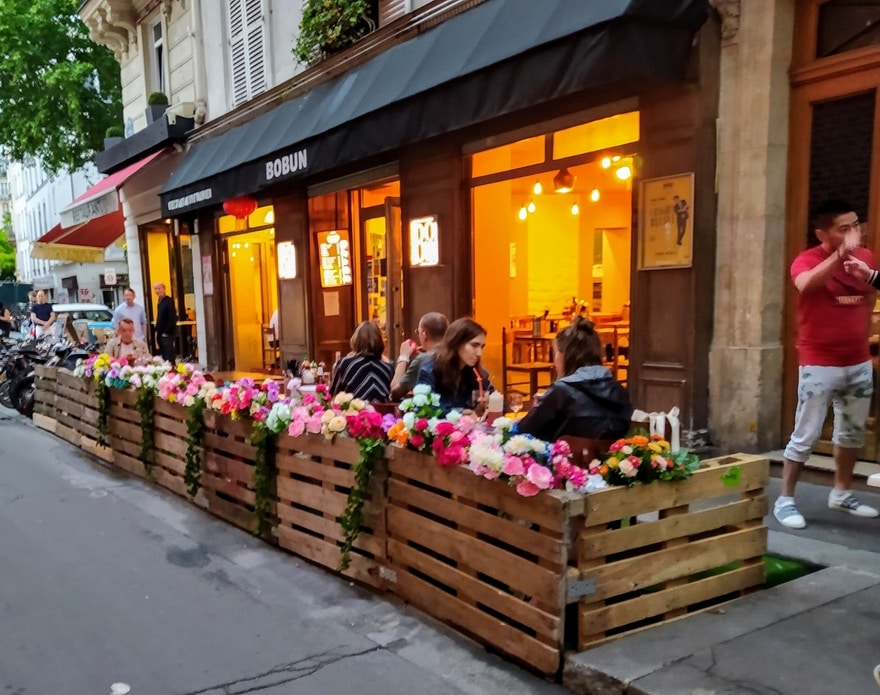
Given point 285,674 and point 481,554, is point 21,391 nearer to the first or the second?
point 285,674

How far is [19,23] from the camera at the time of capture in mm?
18672

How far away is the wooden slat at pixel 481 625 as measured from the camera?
3242 mm

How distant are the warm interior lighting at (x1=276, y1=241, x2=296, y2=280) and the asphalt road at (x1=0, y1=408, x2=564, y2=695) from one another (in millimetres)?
6320

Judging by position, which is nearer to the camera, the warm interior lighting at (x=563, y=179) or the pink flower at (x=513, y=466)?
the pink flower at (x=513, y=466)

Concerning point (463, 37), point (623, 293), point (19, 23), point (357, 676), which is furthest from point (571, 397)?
point (19, 23)

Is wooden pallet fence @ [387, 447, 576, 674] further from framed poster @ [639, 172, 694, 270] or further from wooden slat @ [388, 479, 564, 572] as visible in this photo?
framed poster @ [639, 172, 694, 270]

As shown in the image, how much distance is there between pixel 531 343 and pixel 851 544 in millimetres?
5300

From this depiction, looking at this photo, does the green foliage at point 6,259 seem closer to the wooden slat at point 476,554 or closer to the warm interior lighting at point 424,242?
the warm interior lighting at point 424,242

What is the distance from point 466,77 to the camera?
22.3ft

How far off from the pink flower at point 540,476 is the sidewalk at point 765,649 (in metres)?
0.77

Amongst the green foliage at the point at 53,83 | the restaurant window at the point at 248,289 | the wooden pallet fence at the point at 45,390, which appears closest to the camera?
the wooden pallet fence at the point at 45,390

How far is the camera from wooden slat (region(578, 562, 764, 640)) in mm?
3209

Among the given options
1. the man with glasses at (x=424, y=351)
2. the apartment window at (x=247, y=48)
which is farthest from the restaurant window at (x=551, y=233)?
the apartment window at (x=247, y=48)

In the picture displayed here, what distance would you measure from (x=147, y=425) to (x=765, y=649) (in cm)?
571
